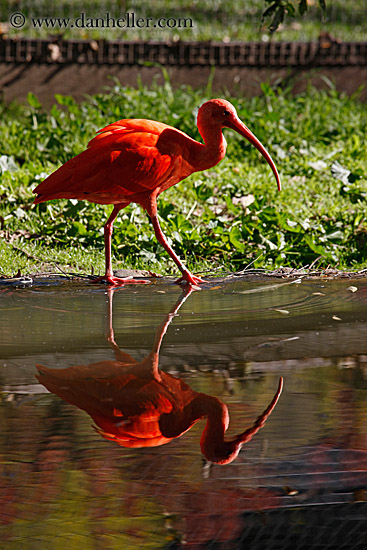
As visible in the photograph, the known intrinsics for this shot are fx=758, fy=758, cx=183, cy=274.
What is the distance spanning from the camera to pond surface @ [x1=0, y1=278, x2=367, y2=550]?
1854 millimetres

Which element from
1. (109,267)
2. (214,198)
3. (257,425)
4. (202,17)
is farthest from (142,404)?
(202,17)

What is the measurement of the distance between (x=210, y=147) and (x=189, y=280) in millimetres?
744

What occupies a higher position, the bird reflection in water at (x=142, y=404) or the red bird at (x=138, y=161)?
the red bird at (x=138, y=161)

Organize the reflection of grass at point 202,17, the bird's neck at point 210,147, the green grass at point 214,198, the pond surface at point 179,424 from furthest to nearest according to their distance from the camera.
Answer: the reflection of grass at point 202,17, the green grass at point 214,198, the bird's neck at point 210,147, the pond surface at point 179,424

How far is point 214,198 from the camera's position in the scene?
19.3 ft

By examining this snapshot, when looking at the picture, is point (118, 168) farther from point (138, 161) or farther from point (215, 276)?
point (215, 276)

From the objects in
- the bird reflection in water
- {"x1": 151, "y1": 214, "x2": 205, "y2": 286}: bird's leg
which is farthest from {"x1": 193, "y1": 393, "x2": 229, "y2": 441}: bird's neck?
{"x1": 151, "y1": 214, "x2": 205, "y2": 286}: bird's leg

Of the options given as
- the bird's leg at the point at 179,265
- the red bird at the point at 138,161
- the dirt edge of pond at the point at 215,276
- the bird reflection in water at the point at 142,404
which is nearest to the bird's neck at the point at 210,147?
the red bird at the point at 138,161

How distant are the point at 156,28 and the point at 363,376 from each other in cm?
812

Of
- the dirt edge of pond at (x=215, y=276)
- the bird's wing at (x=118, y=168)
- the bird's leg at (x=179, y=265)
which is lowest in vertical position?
the dirt edge of pond at (x=215, y=276)

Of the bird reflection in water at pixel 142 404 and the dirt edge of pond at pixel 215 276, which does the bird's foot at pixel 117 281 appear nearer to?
the dirt edge of pond at pixel 215 276

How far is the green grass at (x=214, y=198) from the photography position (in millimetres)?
4992

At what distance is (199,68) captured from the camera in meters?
8.55

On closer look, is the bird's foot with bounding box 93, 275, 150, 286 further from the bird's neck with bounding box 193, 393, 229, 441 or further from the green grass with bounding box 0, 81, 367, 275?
the bird's neck with bounding box 193, 393, 229, 441
